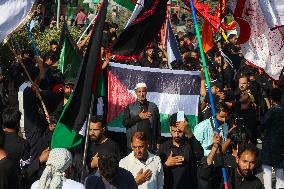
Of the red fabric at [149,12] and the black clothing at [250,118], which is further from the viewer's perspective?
the black clothing at [250,118]

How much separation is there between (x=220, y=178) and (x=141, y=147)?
1.19m

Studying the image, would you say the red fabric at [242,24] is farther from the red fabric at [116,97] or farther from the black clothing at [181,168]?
the red fabric at [116,97]

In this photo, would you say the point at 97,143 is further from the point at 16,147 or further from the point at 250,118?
the point at 250,118

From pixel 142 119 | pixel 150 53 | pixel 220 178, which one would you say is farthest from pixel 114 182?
pixel 150 53

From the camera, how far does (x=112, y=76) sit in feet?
35.9

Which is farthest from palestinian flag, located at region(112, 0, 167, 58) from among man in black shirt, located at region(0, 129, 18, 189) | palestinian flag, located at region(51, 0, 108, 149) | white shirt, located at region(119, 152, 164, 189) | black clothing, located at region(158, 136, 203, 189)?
man in black shirt, located at region(0, 129, 18, 189)

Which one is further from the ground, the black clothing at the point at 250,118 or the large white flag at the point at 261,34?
the large white flag at the point at 261,34

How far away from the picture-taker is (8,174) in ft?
23.2

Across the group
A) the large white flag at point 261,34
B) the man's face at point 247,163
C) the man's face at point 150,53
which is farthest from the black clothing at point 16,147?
the man's face at point 150,53

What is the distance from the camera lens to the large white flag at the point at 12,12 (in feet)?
30.7

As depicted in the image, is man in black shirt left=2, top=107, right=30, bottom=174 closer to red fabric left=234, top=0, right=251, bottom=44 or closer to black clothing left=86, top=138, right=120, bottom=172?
black clothing left=86, top=138, right=120, bottom=172

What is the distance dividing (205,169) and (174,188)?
1.28 ft

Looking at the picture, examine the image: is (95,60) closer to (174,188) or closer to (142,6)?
(174,188)

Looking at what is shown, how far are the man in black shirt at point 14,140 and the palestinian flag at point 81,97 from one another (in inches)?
24.0
